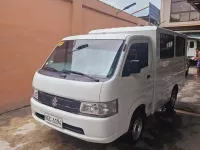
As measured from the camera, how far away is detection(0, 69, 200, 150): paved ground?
3.63 m

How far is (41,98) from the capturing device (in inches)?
137

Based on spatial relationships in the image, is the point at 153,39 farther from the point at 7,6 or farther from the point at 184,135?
the point at 7,6

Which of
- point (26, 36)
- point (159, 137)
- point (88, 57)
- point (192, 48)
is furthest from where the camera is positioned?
point (192, 48)

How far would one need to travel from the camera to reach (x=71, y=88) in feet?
9.87

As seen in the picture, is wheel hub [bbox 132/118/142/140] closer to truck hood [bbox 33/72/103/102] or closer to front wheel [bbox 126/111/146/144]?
front wheel [bbox 126/111/146/144]

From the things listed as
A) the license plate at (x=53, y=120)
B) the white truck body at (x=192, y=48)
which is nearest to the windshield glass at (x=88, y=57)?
the license plate at (x=53, y=120)

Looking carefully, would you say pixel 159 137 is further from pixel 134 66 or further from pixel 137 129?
pixel 134 66

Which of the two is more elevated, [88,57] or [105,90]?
[88,57]

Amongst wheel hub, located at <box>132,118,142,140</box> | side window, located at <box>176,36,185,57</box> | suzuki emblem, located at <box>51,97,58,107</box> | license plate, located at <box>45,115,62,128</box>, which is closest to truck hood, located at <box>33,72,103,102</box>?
suzuki emblem, located at <box>51,97,58,107</box>

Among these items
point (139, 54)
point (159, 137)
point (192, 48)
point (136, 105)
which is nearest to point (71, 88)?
point (136, 105)

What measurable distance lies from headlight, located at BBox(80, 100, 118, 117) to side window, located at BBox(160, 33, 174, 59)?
1.98 m


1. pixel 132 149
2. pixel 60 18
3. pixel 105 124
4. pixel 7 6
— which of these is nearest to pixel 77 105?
pixel 105 124

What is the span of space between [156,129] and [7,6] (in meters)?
4.55

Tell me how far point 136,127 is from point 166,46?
198cm
